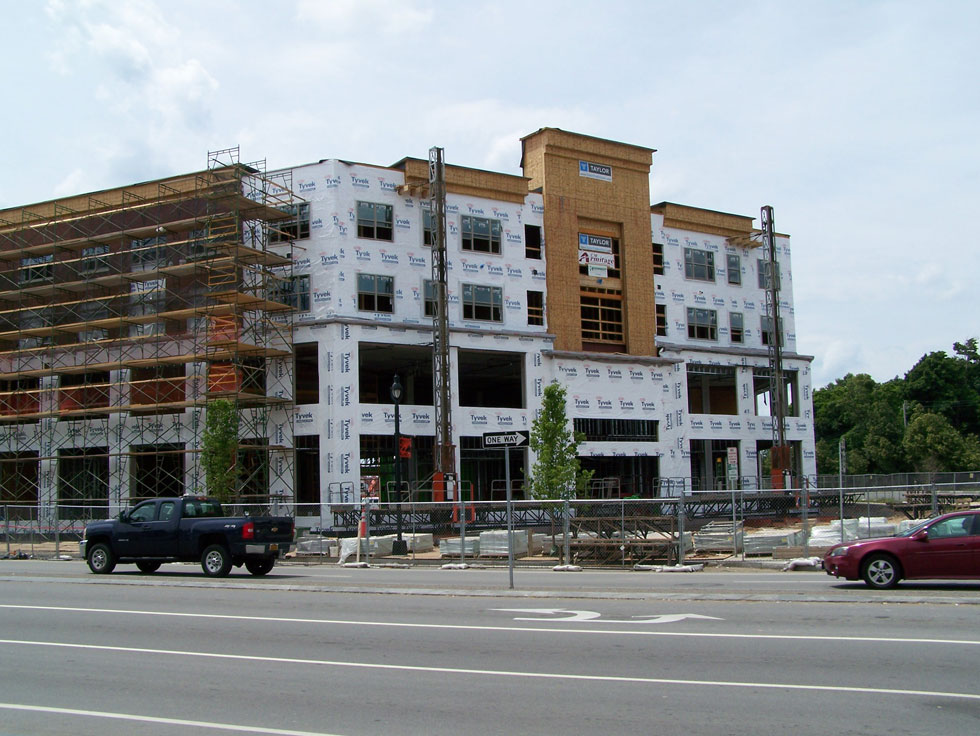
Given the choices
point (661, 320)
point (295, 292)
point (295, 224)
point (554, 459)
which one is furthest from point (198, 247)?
point (661, 320)

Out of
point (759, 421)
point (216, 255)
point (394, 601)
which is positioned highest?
point (216, 255)

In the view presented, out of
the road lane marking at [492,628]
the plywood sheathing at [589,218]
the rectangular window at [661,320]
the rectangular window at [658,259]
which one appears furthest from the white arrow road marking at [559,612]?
the rectangular window at [658,259]

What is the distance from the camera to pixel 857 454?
98000 mm

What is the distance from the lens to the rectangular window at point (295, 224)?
4281 centimetres

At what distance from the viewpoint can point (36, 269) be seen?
154ft

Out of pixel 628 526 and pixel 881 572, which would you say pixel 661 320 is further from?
pixel 881 572

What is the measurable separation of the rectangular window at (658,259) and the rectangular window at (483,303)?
1138 cm

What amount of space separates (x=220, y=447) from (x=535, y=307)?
17499mm

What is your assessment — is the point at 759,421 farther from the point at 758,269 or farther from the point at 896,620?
the point at 896,620

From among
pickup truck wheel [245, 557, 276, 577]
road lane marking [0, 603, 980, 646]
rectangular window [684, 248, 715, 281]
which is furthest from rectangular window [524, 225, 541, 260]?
road lane marking [0, 603, 980, 646]

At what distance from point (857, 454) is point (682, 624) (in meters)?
92.9

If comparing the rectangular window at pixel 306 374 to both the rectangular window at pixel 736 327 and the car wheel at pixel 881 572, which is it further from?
the car wheel at pixel 881 572

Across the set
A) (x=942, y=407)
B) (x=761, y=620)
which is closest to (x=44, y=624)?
(x=761, y=620)

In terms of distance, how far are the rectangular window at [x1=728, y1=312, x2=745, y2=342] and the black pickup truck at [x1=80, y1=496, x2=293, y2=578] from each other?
38427 mm
